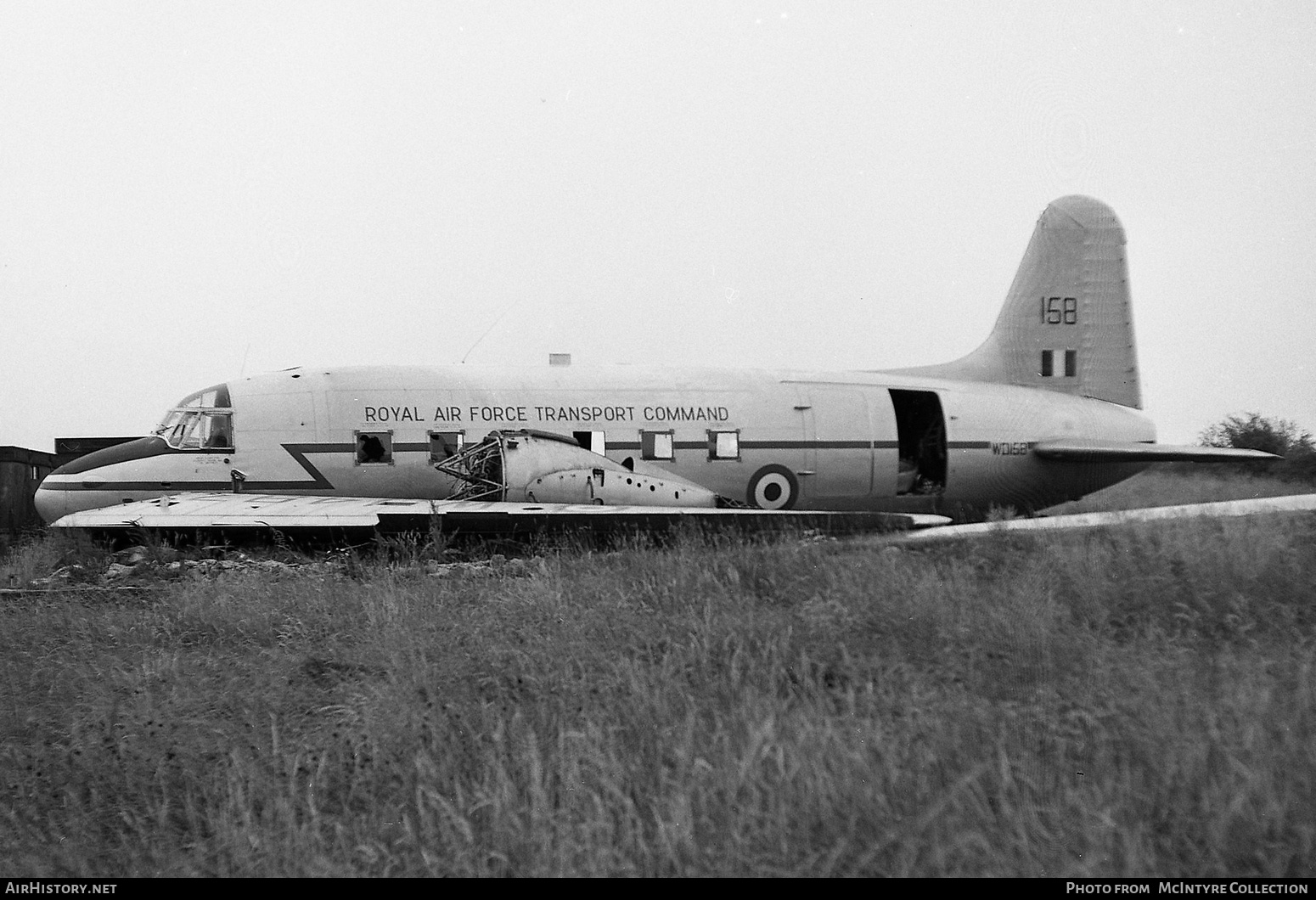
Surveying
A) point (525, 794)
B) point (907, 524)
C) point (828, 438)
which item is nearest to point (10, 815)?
point (525, 794)

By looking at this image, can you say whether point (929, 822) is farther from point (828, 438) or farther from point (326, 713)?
point (828, 438)

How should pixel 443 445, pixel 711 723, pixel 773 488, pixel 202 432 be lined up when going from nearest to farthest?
1. pixel 711 723
2. pixel 202 432
3. pixel 443 445
4. pixel 773 488

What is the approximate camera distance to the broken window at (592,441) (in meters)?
15.8

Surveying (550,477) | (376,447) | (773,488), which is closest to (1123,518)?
(773,488)

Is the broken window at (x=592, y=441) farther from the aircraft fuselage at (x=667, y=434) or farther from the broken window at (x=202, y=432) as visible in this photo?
the broken window at (x=202, y=432)

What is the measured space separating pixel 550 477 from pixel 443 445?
2551 mm

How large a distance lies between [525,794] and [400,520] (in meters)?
8.16

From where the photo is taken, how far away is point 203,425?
14953 millimetres

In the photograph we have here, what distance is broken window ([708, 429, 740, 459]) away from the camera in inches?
639

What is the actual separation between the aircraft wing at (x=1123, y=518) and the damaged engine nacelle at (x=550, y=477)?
5513 mm

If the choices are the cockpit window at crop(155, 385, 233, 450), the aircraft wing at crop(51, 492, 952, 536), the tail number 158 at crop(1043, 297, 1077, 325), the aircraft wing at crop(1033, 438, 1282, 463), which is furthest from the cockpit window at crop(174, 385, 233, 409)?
the tail number 158 at crop(1043, 297, 1077, 325)

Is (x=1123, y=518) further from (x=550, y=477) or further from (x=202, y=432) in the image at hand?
(x=202, y=432)

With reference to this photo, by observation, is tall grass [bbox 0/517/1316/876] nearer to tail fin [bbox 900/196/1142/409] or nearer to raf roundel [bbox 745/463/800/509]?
raf roundel [bbox 745/463/800/509]

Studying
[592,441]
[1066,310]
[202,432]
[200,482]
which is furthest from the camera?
[1066,310]
